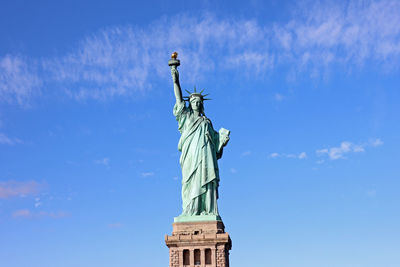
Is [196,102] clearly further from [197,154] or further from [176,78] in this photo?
[197,154]

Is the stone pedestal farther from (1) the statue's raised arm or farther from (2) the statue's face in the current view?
(1) the statue's raised arm

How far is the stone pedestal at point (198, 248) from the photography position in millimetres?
31469

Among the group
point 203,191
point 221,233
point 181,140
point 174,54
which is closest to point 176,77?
point 174,54

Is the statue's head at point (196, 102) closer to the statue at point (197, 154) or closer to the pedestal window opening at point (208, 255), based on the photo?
the statue at point (197, 154)

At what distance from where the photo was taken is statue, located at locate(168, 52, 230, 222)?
3306cm

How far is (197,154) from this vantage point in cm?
3400

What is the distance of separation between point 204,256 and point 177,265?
5.18 feet

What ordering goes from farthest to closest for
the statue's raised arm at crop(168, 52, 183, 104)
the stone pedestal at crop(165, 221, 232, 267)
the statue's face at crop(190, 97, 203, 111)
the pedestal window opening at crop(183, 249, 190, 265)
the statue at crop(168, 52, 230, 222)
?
the statue's face at crop(190, 97, 203, 111), the statue's raised arm at crop(168, 52, 183, 104), the statue at crop(168, 52, 230, 222), the pedestal window opening at crop(183, 249, 190, 265), the stone pedestal at crop(165, 221, 232, 267)

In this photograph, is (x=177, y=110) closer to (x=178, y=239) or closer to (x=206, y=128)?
(x=206, y=128)

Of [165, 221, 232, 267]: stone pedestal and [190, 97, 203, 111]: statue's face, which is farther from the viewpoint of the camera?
[190, 97, 203, 111]: statue's face

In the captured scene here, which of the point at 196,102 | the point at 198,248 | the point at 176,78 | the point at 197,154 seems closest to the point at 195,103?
the point at 196,102

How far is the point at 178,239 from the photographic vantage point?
104 feet

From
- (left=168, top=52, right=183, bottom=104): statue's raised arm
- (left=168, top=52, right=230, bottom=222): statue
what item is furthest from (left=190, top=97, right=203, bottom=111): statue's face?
(left=168, top=52, right=183, bottom=104): statue's raised arm

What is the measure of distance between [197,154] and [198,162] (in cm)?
50
